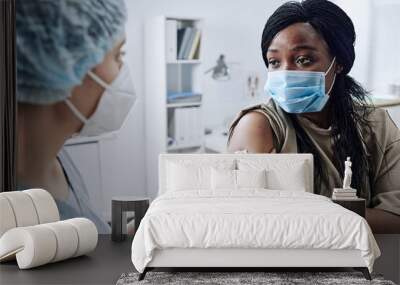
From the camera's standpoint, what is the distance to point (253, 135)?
677cm

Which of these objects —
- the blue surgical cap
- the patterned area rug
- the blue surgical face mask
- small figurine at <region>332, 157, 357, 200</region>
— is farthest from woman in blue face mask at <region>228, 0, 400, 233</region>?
the patterned area rug

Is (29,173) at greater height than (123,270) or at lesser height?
greater

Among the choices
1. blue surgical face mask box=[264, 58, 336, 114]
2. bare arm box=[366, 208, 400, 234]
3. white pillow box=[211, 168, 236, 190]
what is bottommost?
bare arm box=[366, 208, 400, 234]

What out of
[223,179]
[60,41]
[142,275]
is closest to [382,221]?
[223,179]

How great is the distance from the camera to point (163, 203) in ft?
17.4

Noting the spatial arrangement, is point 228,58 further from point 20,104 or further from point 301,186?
point 20,104

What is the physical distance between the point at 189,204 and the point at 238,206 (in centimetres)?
34

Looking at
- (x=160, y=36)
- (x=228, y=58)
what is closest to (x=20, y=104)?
(x=160, y=36)

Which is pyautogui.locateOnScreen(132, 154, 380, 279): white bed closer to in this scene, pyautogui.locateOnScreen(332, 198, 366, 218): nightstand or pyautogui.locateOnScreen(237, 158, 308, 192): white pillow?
pyautogui.locateOnScreen(237, 158, 308, 192): white pillow

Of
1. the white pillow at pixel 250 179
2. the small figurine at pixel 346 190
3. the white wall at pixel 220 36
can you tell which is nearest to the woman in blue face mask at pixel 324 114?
the white wall at pixel 220 36

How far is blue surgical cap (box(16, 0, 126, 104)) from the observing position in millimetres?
6938

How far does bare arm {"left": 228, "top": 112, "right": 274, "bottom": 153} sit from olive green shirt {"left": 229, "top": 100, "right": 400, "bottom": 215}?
0.16ft

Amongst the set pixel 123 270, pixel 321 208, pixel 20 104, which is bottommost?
pixel 123 270

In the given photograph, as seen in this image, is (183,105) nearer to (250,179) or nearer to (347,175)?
(250,179)
